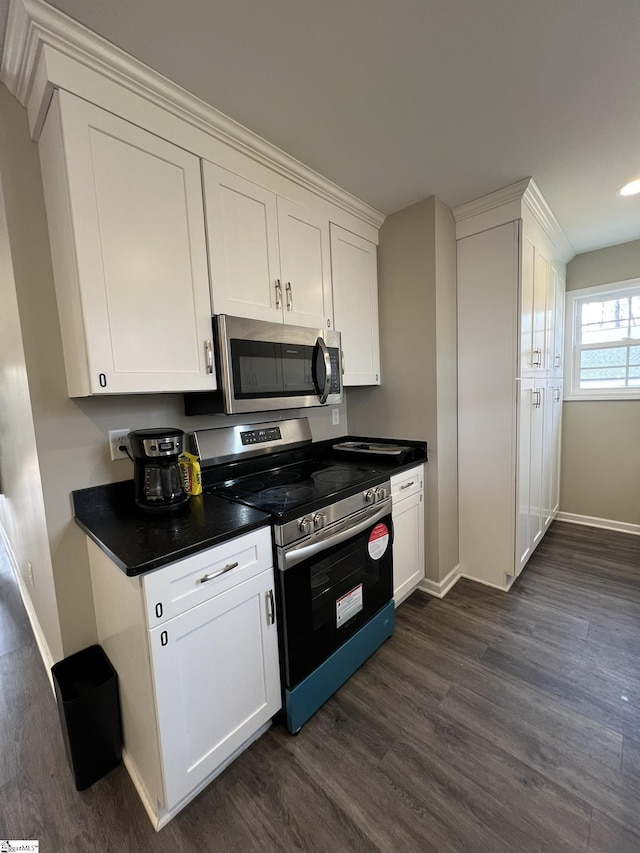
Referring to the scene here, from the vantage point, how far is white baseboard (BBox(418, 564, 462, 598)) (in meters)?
2.33

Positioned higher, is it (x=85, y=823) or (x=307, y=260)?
(x=307, y=260)

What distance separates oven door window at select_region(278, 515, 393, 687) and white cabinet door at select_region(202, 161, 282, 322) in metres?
1.15

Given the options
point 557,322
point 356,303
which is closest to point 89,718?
point 356,303

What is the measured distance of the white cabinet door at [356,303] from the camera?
2.12 m

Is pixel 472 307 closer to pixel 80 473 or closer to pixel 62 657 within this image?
pixel 80 473

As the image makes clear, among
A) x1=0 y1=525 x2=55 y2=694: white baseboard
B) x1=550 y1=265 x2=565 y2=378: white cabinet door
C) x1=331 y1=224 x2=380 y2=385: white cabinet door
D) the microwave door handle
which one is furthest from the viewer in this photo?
x1=550 y1=265 x2=565 y2=378: white cabinet door

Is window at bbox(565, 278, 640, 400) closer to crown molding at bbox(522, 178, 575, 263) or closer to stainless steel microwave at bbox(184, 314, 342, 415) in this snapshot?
crown molding at bbox(522, 178, 575, 263)

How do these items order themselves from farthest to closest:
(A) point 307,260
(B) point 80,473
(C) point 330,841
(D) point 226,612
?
(A) point 307,260 → (B) point 80,473 → (D) point 226,612 → (C) point 330,841

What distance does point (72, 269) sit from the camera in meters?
1.17

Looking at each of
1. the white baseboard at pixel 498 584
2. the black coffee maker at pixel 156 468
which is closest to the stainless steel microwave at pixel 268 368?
the black coffee maker at pixel 156 468

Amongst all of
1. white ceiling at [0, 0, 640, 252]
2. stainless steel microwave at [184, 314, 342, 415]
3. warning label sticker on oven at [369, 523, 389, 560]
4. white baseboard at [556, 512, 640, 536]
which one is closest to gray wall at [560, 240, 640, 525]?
white baseboard at [556, 512, 640, 536]

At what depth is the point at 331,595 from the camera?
1540mm

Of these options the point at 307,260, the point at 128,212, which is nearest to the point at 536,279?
the point at 307,260

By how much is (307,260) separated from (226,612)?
67.0 inches
